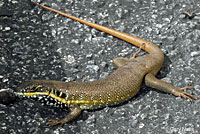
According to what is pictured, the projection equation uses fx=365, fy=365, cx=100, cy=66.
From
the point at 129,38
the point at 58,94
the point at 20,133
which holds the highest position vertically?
the point at 129,38

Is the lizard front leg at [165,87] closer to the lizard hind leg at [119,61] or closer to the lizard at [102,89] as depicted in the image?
the lizard at [102,89]

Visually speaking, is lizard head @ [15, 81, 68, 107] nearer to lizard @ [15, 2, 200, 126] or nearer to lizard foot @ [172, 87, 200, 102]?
lizard @ [15, 2, 200, 126]

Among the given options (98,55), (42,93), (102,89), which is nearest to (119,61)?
(98,55)

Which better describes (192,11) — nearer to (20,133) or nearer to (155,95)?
(155,95)

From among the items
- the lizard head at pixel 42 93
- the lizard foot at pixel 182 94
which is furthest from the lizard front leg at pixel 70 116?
the lizard foot at pixel 182 94

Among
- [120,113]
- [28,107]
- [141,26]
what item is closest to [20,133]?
[28,107]

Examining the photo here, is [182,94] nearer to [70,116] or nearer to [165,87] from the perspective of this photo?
[165,87]
